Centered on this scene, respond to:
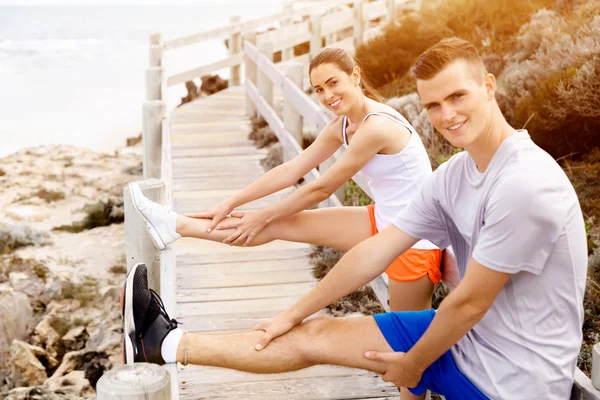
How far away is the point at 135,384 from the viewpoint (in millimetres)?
1689

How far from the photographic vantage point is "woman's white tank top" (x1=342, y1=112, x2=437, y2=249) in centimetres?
322

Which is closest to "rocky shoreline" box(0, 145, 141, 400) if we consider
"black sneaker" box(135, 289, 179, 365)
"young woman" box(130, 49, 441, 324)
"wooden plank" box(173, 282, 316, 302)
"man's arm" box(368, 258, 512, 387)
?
"wooden plank" box(173, 282, 316, 302)

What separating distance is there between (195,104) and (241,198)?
842 cm

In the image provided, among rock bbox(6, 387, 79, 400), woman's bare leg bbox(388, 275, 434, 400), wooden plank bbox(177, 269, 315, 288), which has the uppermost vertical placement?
woman's bare leg bbox(388, 275, 434, 400)

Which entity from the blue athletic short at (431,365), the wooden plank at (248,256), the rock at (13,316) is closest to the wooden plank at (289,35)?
the rock at (13,316)

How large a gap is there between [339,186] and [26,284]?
5297mm

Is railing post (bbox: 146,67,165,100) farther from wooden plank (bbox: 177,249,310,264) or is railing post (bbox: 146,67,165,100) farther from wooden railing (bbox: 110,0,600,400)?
wooden plank (bbox: 177,249,310,264)

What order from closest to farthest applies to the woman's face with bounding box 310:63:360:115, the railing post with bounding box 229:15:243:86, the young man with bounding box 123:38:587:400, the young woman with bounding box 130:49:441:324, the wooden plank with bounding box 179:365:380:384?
the young man with bounding box 123:38:587:400 < the young woman with bounding box 130:49:441:324 < the woman's face with bounding box 310:63:360:115 < the wooden plank with bounding box 179:365:380:384 < the railing post with bounding box 229:15:243:86

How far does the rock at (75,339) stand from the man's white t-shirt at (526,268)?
5071 millimetres

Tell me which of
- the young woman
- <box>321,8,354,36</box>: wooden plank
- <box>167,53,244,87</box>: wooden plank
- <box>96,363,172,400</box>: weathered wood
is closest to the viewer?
<box>96,363,172,400</box>: weathered wood

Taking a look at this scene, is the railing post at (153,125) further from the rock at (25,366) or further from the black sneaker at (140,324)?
the black sneaker at (140,324)

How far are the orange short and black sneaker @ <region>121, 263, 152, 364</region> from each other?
1046mm

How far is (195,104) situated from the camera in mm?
11891

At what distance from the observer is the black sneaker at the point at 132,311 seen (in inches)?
101
